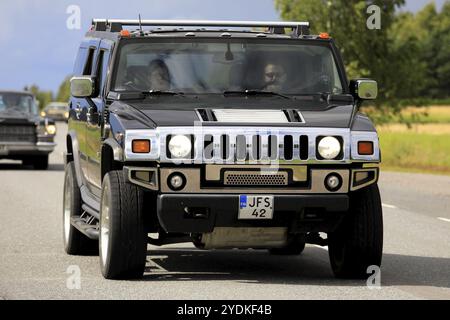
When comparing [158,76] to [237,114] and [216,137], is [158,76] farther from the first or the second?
[216,137]

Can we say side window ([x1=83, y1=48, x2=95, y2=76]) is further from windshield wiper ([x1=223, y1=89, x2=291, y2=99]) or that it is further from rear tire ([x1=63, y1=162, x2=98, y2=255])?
windshield wiper ([x1=223, y1=89, x2=291, y2=99])

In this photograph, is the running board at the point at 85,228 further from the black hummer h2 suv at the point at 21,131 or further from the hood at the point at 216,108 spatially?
the black hummer h2 suv at the point at 21,131

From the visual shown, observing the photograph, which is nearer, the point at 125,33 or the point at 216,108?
the point at 216,108

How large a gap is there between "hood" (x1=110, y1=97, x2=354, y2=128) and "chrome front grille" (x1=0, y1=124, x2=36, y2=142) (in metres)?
18.5

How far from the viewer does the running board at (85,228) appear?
10523 mm

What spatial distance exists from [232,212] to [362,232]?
1115 millimetres

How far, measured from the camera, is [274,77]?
10.6 meters

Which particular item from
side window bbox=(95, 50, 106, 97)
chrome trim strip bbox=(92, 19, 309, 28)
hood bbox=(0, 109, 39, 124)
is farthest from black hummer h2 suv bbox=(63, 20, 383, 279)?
hood bbox=(0, 109, 39, 124)

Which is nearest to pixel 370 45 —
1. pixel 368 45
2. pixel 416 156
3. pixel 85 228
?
pixel 368 45

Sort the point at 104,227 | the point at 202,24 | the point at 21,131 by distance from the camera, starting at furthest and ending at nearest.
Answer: the point at 21,131 < the point at 202,24 < the point at 104,227

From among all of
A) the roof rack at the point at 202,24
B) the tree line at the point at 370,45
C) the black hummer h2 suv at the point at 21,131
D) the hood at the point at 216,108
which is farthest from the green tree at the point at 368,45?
the hood at the point at 216,108
